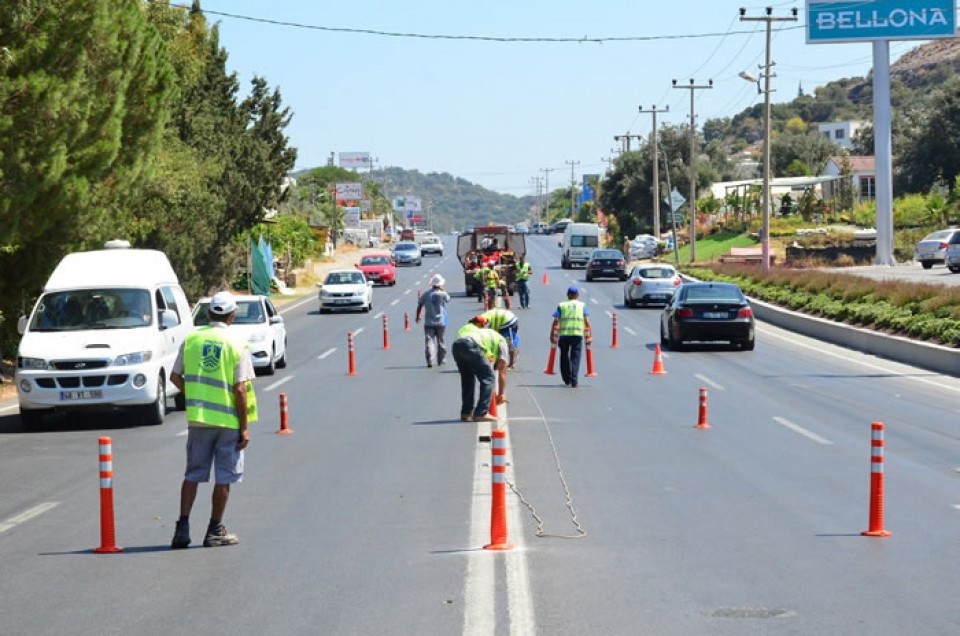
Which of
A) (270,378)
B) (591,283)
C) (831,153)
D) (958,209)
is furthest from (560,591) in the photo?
(831,153)

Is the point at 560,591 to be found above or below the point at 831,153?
below

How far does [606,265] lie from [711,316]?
117 ft

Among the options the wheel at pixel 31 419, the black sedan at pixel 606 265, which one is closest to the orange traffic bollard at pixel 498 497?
the wheel at pixel 31 419

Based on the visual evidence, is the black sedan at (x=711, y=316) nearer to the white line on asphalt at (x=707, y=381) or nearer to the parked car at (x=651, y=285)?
the white line on asphalt at (x=707, y=381)

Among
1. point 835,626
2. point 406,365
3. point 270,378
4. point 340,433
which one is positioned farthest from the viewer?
point 406,365

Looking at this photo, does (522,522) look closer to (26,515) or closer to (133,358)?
(26,515)

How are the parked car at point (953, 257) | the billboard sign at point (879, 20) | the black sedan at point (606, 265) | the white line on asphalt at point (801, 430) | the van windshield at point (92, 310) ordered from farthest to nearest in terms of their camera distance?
the black sedan at point (606, 265) → the billboard sign at point (879, 20) → the parked car at point (953, 257) → the van windshield at point (92, 310) → the white line on asphalt at point (801, 430)

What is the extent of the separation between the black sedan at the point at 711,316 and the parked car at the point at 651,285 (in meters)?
16.1

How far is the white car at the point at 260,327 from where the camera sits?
27.4 meters

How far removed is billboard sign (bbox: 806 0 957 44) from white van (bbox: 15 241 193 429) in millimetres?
49554

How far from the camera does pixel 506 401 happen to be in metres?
21.3

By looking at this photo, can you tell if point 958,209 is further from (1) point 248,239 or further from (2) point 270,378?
(2) point 270,378

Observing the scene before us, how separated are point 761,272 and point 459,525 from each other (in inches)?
1755

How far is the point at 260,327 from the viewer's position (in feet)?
91.0
